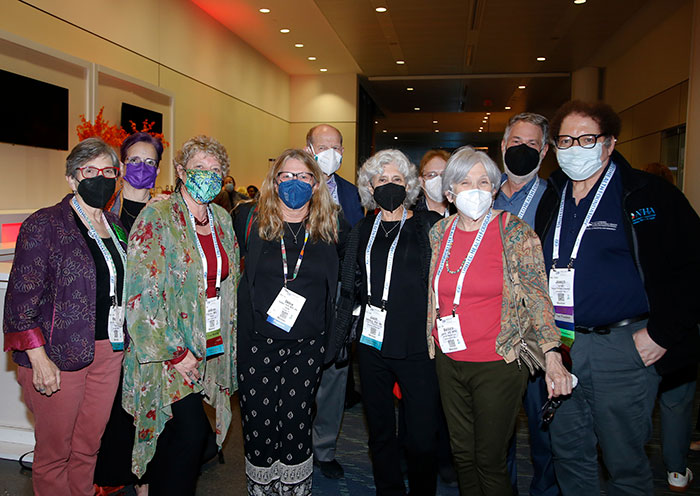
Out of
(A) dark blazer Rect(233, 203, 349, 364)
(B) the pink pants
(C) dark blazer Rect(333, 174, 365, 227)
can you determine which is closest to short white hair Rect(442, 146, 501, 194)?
(A) dark blazer Rect(233, 203, 349, 364)

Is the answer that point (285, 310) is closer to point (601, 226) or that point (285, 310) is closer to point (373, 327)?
point (373, 327)

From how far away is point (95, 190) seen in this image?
89.3 inches

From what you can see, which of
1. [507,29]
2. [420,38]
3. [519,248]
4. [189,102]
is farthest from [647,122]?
[519,248]

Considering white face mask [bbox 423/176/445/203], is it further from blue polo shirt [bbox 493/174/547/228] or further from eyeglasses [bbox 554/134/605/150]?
eyeglasses [bbox 554/134/605/150]

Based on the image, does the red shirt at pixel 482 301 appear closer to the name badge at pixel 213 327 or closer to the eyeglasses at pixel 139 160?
the name badge at pixel 213 327

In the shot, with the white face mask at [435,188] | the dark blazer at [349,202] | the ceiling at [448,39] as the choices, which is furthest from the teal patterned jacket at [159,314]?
the ceiling at [448,39]

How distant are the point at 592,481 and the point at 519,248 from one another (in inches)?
41.5

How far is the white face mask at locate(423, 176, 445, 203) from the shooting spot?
3.18 meters

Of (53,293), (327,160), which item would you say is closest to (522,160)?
(327,160)

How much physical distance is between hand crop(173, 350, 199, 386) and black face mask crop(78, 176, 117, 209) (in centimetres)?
78

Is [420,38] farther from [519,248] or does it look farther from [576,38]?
[519,248]

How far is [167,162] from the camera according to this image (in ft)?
24.2

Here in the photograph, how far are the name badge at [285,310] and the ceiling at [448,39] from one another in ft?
20.5

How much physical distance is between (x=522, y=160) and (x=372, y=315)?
3.69 feet
